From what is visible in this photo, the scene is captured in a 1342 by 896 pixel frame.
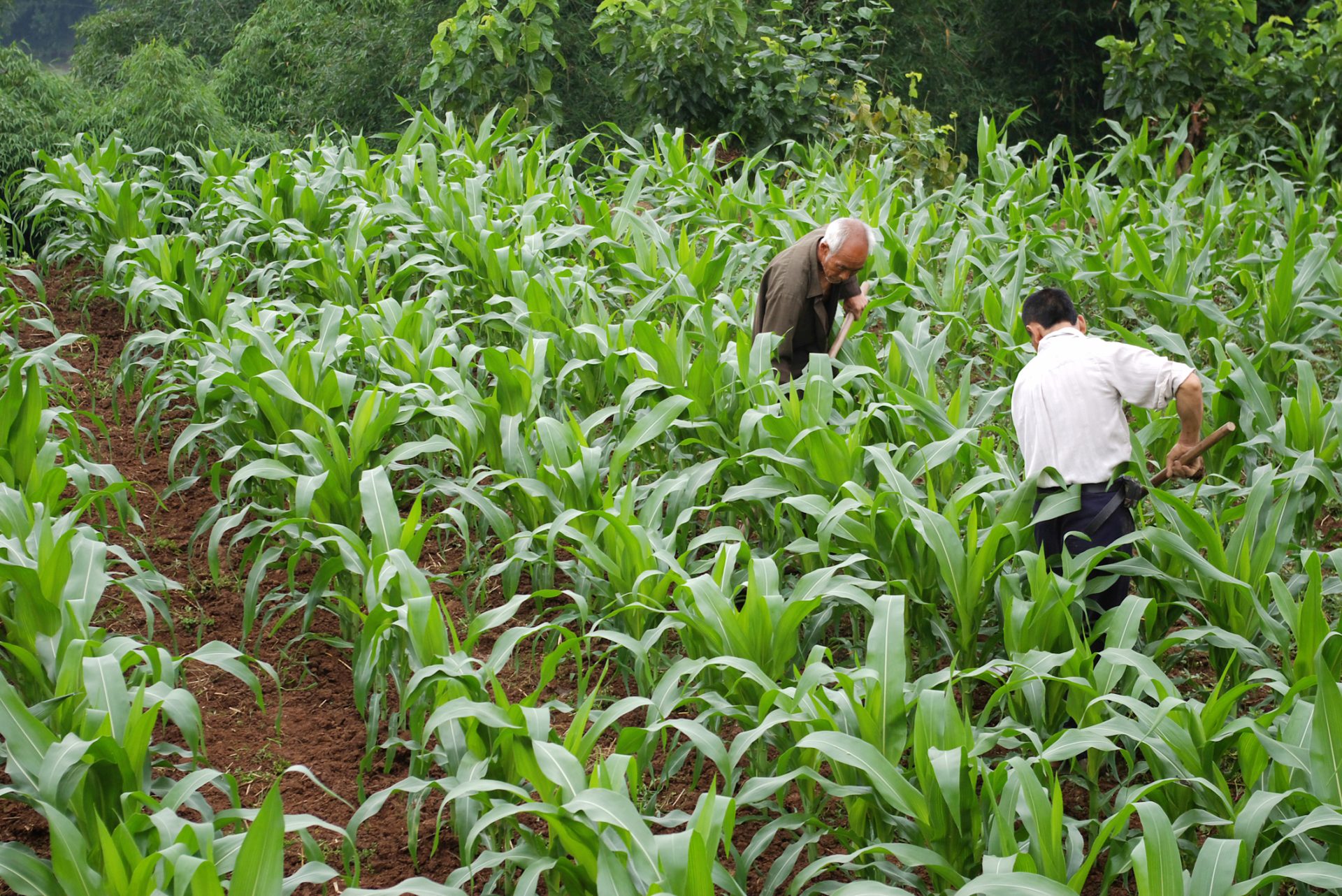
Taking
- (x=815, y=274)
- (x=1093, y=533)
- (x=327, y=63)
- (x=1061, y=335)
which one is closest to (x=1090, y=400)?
(x=1061, y=335)

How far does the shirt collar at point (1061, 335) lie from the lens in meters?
3.27

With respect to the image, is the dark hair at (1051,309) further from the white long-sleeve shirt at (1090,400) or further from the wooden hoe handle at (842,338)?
the wooden hoe handle at (842,338)

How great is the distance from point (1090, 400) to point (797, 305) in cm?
128

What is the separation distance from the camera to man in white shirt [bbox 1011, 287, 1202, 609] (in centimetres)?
316

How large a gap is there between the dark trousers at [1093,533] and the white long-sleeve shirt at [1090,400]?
0.23ft

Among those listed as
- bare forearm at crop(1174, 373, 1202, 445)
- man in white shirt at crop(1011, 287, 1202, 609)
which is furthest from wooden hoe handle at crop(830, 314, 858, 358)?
bare forearm at crop(1174, 373, 1202, 445)

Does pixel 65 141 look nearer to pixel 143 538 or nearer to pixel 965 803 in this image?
pixel 143 538

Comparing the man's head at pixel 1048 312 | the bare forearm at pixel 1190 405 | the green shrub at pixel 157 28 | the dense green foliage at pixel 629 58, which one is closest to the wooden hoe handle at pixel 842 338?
the man's head at pixel 1048 312

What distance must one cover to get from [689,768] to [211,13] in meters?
16.9

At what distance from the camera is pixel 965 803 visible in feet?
7.63

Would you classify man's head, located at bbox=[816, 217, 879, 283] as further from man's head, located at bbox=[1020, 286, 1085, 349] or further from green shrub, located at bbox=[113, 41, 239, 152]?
green shrub, located at bbox=[113, 41, 239, 152]

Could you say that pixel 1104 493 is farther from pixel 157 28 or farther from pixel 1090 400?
pixel 157 28

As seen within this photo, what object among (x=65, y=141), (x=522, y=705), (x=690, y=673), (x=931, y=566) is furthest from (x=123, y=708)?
(x=65, y=141)

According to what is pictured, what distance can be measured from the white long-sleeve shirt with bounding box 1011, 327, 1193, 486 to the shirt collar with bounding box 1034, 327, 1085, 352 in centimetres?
3
